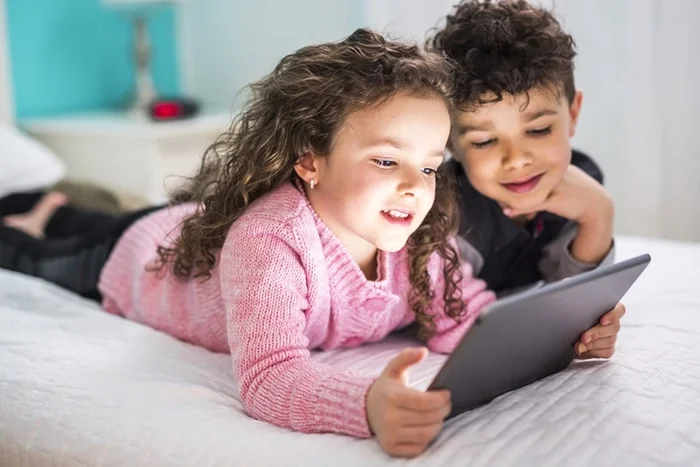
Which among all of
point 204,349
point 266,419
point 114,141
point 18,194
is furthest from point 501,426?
point 114,141

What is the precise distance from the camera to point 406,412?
95cm

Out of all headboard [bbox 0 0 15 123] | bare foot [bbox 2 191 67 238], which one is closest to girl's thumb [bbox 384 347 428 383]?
bare foot [bbox 2 191 67 238]

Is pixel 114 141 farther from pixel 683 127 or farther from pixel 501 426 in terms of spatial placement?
pixel 501 426

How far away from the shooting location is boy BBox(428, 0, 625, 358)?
1.35m

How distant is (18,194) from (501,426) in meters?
1.62

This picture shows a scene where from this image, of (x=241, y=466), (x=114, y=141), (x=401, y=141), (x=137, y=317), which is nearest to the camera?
(x=241, y=466)

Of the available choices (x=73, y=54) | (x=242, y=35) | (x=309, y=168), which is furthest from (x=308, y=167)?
(x=242, y=35)

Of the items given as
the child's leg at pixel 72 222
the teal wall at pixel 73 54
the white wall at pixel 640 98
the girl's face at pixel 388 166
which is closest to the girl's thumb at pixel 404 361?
the girl's face at pixel 388 166

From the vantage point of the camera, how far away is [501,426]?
101cm

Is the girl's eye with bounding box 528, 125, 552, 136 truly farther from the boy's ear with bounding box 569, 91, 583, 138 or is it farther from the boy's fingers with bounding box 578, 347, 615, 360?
the boy's fingers with bounding box 578, 347, 615, 360

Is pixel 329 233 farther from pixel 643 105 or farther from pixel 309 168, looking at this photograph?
pixel 643 105

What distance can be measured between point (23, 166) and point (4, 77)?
1.69 feet

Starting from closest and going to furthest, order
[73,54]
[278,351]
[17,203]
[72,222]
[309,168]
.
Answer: [278,351]
[309,168]
[72,222]
[17,203]
[73,54]

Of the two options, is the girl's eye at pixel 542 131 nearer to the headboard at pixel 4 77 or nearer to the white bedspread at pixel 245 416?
the white bedspread at pixel 245 416
